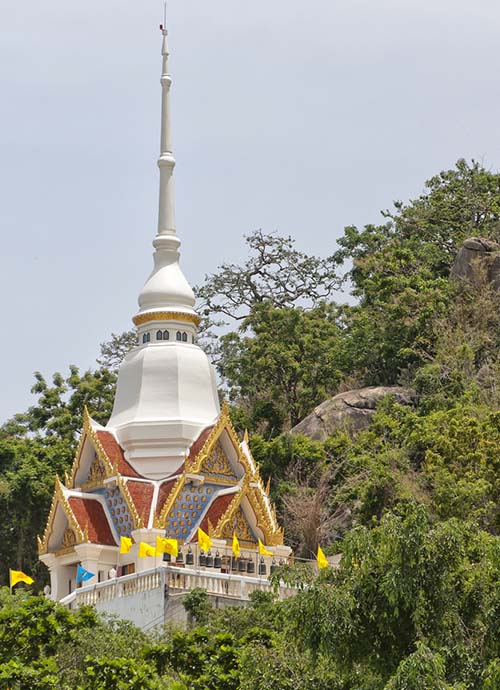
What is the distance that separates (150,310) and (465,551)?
787 inches

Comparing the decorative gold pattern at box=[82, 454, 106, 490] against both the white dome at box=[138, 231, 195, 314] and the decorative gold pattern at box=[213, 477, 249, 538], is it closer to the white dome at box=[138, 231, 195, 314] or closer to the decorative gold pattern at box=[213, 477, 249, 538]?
the decorative gold pattern at box=[213, 477, 249, 538]

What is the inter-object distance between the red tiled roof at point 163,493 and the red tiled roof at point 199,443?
76 cm

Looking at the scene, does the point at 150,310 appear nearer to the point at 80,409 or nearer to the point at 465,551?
the point at 80,409

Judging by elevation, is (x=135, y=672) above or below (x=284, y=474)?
below

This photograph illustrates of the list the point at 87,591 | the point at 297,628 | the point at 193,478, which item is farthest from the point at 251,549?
the point at 297,628

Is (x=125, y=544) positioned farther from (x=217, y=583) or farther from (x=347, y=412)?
(x=347, y=412)

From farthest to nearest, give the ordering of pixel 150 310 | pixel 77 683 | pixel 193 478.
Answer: pixel 150 310 → pixel 193 478 → pixel 77 683

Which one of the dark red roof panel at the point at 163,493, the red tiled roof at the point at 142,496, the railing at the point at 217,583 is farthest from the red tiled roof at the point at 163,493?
the railing at the point at 217,583

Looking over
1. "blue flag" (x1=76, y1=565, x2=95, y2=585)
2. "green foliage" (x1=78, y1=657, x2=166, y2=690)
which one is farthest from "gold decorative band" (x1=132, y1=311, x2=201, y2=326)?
"green foliage" (x1=78, y1=657, x2=166, y2=690)

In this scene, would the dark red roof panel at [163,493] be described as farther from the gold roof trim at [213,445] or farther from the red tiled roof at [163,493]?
the gold roof trim at [213,445]

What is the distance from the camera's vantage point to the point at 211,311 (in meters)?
56.6

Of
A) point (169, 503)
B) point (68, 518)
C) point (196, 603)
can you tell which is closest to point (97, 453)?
point (68, 518)

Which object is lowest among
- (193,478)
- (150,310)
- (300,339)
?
(193,478)

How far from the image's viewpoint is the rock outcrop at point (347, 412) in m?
45.6
